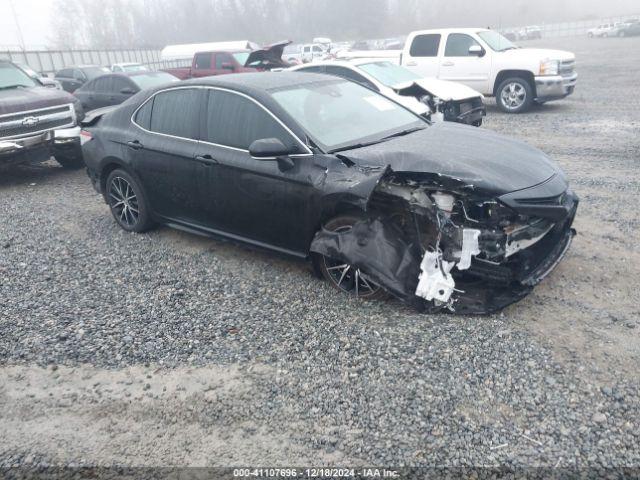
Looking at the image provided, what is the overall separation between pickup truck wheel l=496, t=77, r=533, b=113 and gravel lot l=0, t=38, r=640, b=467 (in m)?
7.59

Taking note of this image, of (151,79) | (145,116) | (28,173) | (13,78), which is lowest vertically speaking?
(28,173)

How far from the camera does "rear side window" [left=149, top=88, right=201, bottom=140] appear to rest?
516cm

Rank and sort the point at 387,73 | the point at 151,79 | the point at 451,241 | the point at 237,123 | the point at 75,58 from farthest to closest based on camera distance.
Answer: the point at 75,58 → the point at 151,79 → the point at 387,73 → the point at 237,123 → the point at 451,241

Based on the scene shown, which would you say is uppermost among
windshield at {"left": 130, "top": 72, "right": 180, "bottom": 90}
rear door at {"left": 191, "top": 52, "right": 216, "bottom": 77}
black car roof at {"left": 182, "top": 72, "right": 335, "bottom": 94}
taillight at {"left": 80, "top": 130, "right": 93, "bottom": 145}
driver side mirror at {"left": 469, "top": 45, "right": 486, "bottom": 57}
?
black car roof at {"left": 182, "top": 72, "right": 335, "bottom": 94}

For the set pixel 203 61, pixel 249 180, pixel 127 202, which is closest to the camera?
pixel 249 180

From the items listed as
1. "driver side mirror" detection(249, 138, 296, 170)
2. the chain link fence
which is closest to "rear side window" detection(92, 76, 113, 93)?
"driver side mirror" detection(249, 138, 296, 170)

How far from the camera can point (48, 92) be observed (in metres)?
8.81

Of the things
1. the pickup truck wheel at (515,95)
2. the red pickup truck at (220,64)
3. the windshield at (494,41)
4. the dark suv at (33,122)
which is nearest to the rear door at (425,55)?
the windshield at (494,41)

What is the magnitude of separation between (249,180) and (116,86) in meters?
9.28

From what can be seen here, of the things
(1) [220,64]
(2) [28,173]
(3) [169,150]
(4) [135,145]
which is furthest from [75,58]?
(3) [169,150]

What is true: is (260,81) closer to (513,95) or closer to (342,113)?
(342,113)

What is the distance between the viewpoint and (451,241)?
12.4 ft

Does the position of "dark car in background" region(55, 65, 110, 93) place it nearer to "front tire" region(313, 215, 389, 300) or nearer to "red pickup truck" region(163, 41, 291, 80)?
"red pickup truck" region(163, 41, 291, 80)

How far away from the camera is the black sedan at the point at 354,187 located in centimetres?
382
